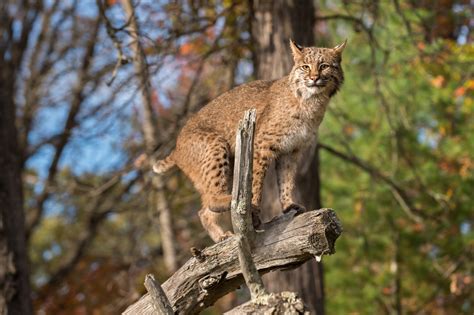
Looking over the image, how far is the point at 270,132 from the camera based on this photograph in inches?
250

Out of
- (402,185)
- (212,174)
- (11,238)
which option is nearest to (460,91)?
(402,185)

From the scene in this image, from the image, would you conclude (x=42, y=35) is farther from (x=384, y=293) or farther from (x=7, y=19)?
(x=384, y=293)

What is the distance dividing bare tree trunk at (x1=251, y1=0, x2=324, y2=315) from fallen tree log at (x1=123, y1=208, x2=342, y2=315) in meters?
3.43

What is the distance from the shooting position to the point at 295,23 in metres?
9.09

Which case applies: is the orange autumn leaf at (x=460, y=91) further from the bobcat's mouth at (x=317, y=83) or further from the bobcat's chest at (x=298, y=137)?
the bobcat's mouth at (x=317, y=83)

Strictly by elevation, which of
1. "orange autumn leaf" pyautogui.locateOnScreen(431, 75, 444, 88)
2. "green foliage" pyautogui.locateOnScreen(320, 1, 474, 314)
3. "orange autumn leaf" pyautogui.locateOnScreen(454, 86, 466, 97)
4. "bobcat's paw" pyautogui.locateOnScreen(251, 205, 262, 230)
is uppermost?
"bobcat's paw" pyautogui.locateOnScreen(251, 205, 262, 230)

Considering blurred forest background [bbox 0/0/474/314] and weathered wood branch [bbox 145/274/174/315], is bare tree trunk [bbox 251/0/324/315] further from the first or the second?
weathered wood branch [bbox 145/274/174/315]

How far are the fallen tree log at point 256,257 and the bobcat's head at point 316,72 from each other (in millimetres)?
1350

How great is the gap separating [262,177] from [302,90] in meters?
0.78

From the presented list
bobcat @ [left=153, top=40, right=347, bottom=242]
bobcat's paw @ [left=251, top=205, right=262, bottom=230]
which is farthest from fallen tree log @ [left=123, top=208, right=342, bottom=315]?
bobcat @ [left=153, top=40, right=347, bottom=242]

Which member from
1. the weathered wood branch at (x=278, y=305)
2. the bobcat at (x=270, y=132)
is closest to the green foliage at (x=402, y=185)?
the bobcat at (x=270, y=132)

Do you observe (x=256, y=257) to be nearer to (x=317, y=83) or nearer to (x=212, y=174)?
(x=212, y=174)

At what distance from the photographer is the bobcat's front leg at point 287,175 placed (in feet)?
20.8

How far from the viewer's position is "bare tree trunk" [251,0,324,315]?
878 cm
